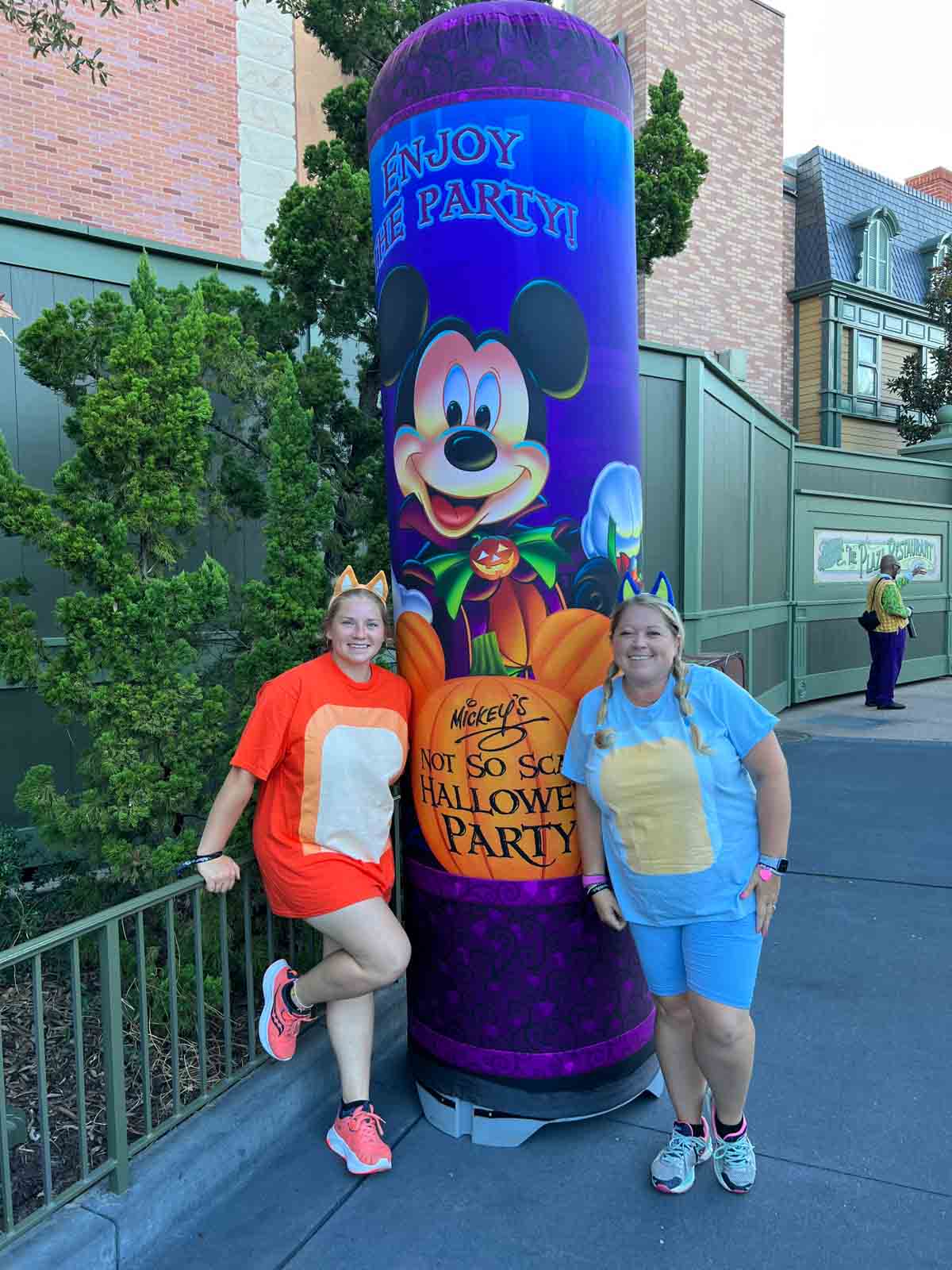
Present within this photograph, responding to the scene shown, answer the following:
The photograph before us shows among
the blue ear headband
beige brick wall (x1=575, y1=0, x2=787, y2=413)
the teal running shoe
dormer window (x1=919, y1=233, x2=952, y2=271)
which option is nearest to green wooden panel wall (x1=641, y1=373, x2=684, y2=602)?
the blue ear headband

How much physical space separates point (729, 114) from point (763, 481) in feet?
35.7

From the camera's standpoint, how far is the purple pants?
11.7 m

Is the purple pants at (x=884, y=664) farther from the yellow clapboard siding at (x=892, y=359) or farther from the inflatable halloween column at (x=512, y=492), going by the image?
the yellow clapboard siding at (x=892, y=359)

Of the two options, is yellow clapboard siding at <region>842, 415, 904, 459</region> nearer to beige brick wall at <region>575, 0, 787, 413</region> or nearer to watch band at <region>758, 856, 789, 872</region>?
beige brick wall at <region>575, 0, 787, 413</region>

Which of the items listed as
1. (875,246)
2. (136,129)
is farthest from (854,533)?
(875,246)

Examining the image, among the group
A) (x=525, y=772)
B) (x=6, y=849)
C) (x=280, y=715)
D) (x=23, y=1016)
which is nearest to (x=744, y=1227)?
(x=525, y=772)

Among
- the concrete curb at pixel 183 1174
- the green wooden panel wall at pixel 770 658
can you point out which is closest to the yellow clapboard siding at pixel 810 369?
the green wooden panel wall at pixel 770 658

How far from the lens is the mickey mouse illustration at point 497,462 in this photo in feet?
9.86

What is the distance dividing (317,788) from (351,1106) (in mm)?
1002

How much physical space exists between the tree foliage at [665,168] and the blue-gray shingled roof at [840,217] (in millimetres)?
17574

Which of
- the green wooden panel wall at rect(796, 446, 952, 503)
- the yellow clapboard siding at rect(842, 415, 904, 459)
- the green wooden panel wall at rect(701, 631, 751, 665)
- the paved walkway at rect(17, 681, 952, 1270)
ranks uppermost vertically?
the yellow clapboard siding at rect(842, 415, 904, 459)

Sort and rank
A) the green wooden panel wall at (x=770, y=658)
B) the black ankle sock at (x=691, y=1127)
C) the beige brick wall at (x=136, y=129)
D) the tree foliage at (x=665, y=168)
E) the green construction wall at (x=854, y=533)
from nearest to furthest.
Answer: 1. the black ankle sock at (x=691, y=1127)
2. the tree foliage at (x=665, y=168)
3. the beige brick wall at (x=136, y=129)
4. the green wooden panel wall at (x=770, y=658)
5. the green construction wall at (x=854, y=533)

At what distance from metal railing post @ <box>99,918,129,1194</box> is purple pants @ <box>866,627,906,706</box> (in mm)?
10721

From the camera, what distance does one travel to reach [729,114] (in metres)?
18.2
